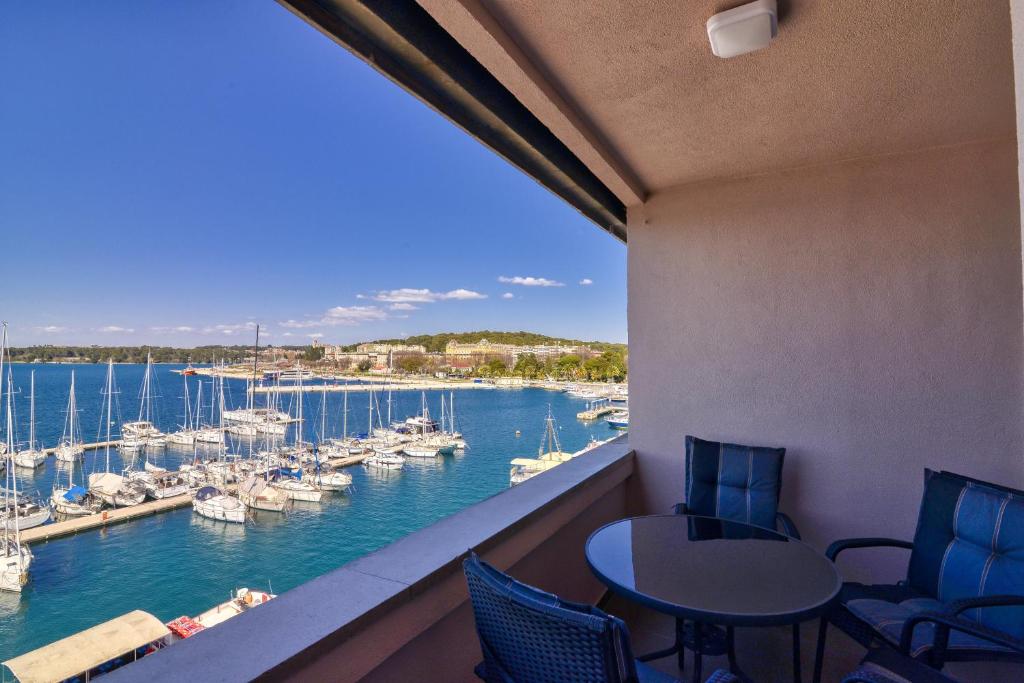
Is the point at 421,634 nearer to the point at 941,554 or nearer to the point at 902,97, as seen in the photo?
the point at 941,554

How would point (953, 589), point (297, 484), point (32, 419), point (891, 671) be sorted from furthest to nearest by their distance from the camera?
point (297, 484), point (32, 419), point (953, 589), point (891, 671)

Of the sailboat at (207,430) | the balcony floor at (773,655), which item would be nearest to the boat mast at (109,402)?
the sailboat at (207,430)

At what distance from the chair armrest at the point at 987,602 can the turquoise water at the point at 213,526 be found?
1.94 m

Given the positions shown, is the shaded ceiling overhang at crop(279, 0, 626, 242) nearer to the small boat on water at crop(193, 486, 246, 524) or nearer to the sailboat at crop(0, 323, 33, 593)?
the sailboat at crop(0, 323, 33, 593)

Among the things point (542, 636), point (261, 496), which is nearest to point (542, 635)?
point (542, 636)

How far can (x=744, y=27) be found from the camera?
140cm

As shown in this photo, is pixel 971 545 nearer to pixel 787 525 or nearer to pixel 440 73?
pixel 787 525

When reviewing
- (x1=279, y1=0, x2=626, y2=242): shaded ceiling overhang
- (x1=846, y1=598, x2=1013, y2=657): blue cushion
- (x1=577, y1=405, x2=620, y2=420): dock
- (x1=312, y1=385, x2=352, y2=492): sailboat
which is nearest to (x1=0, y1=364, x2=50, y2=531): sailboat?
(x1=279, y1=0, x2=626, y2=242): shaded ceiling overhang

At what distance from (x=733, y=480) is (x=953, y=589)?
0.92 meters

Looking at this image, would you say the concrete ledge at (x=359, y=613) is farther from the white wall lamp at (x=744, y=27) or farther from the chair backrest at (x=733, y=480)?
the white wall lamp at (x=744, y=27)

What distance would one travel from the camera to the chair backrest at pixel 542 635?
0.85 m

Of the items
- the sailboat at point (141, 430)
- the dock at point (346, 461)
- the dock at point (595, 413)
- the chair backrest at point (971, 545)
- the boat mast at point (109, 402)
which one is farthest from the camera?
the dock at point (595, 413)

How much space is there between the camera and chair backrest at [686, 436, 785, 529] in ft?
8.16

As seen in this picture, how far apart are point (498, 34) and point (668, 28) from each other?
0.52 metres
